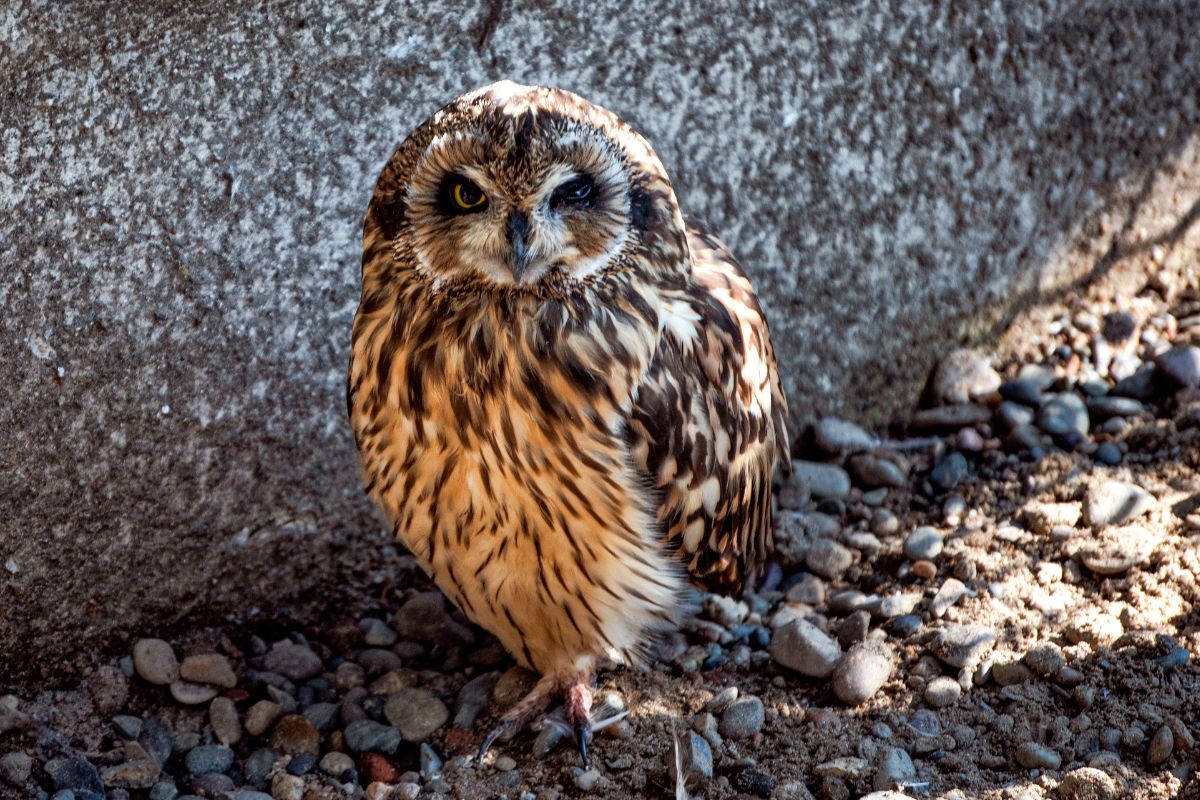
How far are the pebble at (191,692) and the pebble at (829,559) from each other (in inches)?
60.8

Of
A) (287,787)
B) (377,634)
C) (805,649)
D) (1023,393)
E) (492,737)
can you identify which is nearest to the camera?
(287,787)

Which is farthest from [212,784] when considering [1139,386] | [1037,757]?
[1139,386]

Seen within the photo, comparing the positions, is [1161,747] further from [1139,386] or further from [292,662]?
[292,662]

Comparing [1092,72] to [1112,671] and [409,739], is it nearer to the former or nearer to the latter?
[1112,671]

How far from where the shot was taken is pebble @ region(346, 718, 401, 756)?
10.2 ft

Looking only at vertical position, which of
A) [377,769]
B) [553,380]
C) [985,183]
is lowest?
[377,769]

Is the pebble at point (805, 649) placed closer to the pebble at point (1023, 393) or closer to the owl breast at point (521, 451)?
the owl breast at point (521, 451)

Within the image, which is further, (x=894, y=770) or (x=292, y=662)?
(x=292, y=662)

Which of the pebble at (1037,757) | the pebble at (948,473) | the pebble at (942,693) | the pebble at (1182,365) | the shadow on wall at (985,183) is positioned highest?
the shadow on wall at (985,183)

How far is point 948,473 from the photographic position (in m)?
3.84

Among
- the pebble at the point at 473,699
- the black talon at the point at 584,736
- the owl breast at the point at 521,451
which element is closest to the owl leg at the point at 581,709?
the black talon at the point at 584,736

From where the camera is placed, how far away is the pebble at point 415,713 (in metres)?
3.17

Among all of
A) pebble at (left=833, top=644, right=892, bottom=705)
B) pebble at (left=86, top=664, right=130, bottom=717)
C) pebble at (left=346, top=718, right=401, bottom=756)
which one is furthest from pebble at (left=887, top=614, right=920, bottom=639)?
pebble at (left=86, top=664, right=130, bottom=717)

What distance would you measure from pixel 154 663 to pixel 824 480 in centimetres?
184
